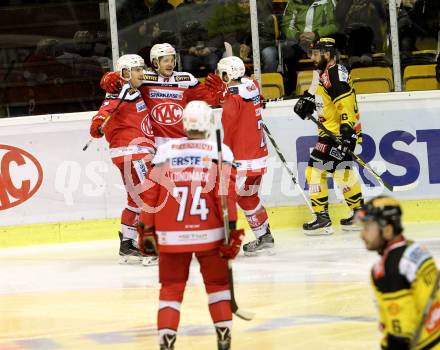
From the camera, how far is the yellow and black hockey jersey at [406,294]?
12.0 ft

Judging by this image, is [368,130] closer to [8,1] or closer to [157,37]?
[157,37]

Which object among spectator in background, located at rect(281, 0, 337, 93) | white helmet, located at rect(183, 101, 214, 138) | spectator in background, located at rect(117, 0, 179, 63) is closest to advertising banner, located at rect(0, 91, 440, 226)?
spectator in background, located at rect(281, 0, 337, 93)

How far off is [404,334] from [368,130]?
5504 mm

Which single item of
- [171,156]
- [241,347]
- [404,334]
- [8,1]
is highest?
[8,1]

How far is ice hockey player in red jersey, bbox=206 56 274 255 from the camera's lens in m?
8.00

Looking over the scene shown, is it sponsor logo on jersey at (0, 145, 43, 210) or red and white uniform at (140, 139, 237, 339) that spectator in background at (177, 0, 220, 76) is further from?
red and white uniform at (140, 139, 237, 339)

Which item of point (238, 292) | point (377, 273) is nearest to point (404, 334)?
point (377, 273)

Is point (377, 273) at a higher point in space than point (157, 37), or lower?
lower

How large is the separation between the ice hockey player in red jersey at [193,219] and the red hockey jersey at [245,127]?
2935 millimetres

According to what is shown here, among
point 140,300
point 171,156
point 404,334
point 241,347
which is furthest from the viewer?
point 140,300

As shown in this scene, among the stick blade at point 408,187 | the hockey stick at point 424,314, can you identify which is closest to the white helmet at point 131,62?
the stick blade at point 408,187

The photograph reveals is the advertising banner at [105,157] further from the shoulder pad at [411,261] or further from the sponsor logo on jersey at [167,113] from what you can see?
the shoulder pad at [411,261]

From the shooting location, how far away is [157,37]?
31.2 ft

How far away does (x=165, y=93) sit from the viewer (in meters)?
7.95
